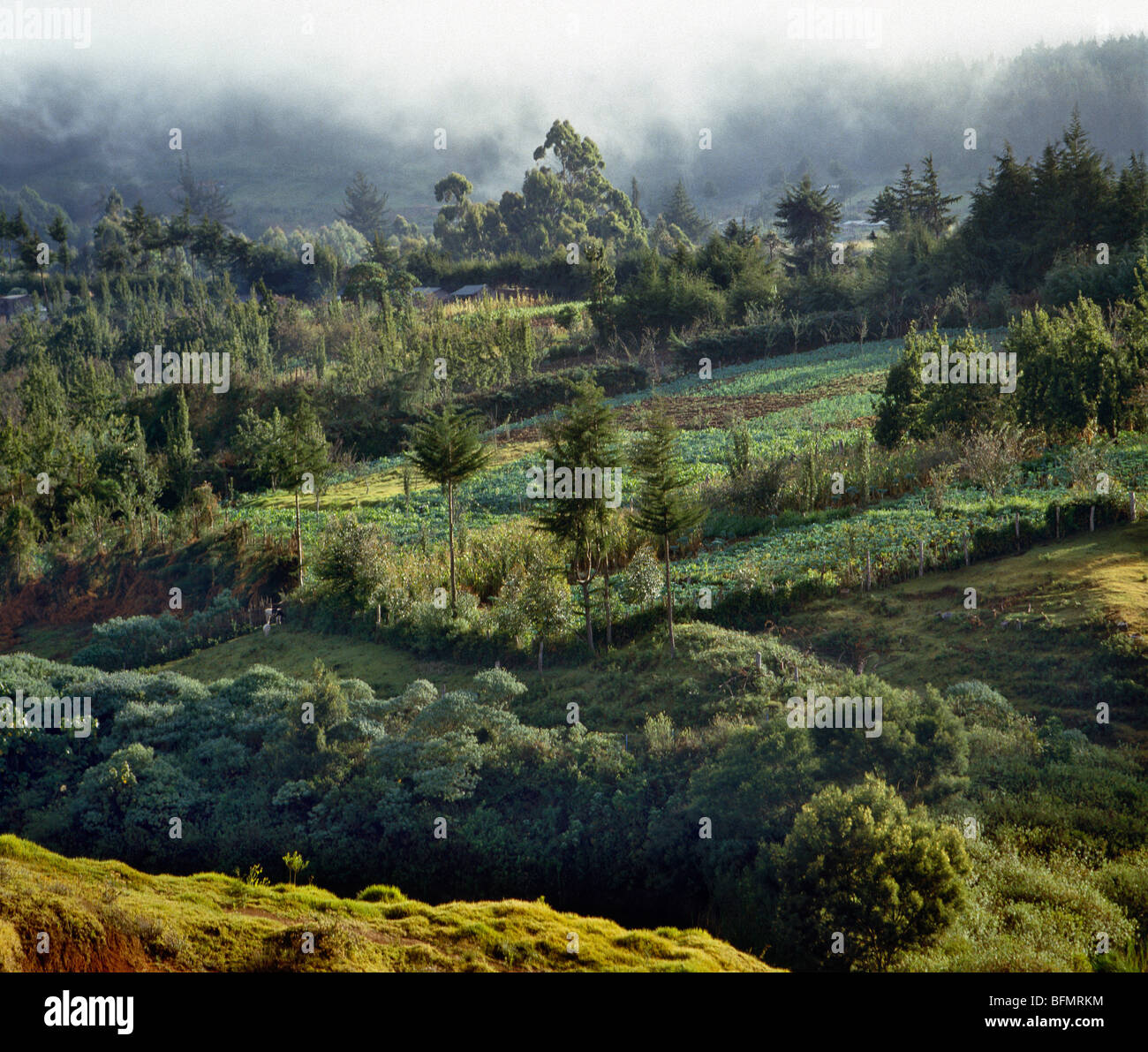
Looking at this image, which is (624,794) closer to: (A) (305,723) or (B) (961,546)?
(A) (305,723)

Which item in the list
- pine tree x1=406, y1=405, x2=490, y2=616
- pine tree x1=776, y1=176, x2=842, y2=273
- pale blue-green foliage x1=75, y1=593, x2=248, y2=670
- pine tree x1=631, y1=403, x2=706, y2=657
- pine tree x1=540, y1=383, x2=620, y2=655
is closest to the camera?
pine tree x1=631, y1=403, x2=706, y2=657

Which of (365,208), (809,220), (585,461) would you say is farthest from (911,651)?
(365,208)

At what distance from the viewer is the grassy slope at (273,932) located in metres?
6.89

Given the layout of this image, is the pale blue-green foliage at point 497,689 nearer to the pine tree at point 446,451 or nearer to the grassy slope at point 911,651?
the grassy slope at point 911,651

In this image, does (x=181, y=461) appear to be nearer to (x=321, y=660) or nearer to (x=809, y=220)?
(x=321, y=660)

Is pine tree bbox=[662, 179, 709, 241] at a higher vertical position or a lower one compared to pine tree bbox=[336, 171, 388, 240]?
lower

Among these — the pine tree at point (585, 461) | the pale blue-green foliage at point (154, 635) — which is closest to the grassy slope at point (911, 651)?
the pale blue-green foliage at point (154, 635)

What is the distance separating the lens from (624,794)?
10.7 metres

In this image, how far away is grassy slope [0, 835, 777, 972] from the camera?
6.89m

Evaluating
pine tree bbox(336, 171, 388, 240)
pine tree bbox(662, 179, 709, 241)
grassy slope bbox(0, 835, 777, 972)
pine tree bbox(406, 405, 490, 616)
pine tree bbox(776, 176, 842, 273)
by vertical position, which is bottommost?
grassy slope bbox(0, 835, 777, 972)

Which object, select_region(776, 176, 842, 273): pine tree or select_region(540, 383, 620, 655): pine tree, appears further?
select_region(776, 176, 842, 273): pine tree

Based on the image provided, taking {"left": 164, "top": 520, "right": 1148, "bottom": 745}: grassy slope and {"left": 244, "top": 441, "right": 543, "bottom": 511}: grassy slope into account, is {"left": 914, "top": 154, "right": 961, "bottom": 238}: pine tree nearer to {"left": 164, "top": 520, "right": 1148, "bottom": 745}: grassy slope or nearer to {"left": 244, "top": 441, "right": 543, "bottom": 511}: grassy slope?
{"left": 244, "top": 441, "right": 543, "bottom": 511}: grassy slope

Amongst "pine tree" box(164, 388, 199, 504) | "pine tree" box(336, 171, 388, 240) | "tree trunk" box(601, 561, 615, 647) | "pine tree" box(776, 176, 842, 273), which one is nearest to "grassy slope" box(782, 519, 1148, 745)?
"tree trunk" box(601, 561, 615, 647)
